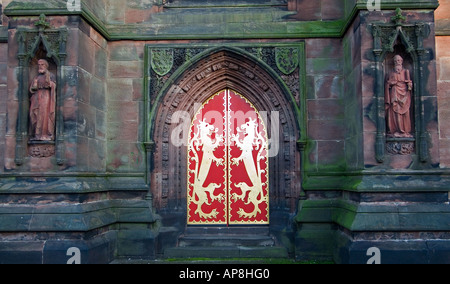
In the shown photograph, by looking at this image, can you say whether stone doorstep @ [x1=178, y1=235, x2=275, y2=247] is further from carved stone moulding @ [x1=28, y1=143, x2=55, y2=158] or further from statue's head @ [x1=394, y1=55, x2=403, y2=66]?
statue's head @ [x1=394, y1=55, x2=403, y2=66]

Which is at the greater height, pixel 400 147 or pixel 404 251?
pixel 400 147

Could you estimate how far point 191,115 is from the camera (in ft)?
27.9

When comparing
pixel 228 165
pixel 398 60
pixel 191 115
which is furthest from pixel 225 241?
pixel 398 60

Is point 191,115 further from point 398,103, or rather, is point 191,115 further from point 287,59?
point 398,103

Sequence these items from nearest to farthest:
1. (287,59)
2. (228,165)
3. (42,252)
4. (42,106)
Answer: (42,252) → (42,106) → (287,59) → (228,165)

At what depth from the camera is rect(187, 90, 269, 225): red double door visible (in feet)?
27.5

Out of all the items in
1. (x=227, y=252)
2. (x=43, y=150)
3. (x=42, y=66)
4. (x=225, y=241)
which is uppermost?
(x=42, y=66)

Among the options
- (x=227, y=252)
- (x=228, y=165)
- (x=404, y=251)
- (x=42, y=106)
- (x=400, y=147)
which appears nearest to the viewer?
(x=404, y=251)

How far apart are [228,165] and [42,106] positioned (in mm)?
3602

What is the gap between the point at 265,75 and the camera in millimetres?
8219

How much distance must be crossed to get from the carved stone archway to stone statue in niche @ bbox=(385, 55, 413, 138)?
1769mm

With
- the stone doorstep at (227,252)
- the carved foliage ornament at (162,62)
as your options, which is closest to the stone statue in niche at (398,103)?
the stone doorstep at (227,252)

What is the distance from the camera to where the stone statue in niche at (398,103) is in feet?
22.1

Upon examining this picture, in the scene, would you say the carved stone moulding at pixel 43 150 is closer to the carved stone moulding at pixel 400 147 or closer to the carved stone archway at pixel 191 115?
the carved stone archway at pixel 191 115
